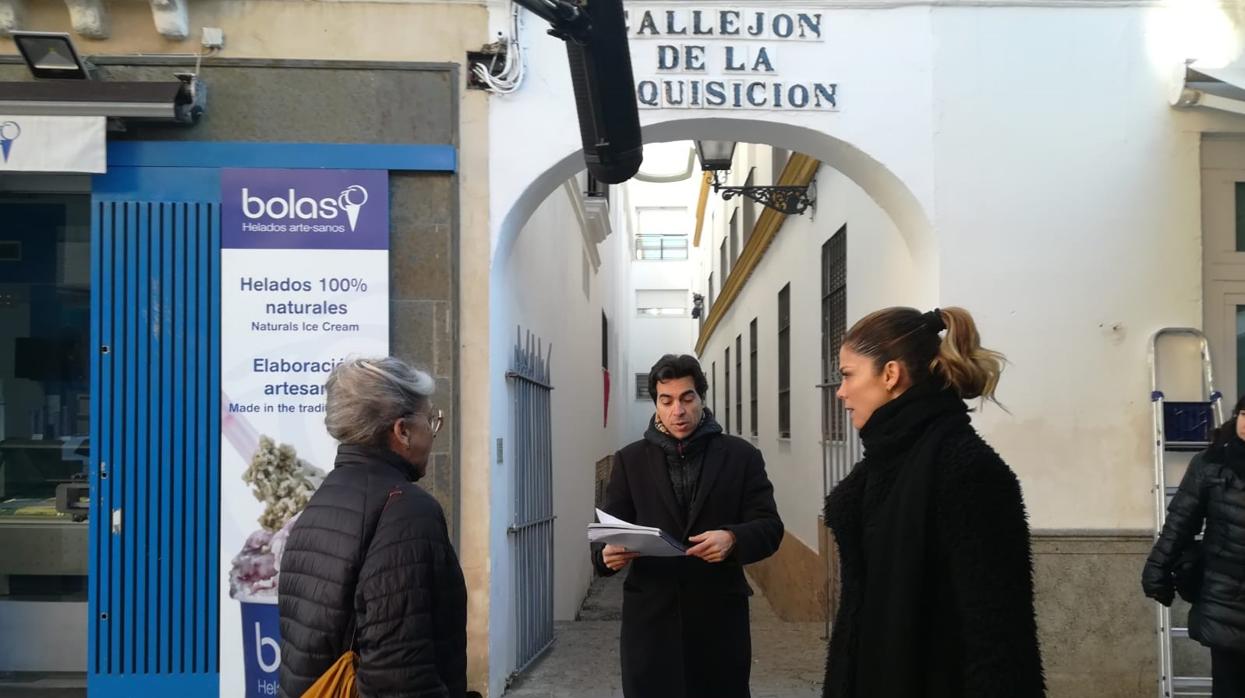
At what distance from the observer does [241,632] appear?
504cm

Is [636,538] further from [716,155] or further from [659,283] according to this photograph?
[659,283]

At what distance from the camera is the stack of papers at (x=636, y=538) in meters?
3.20

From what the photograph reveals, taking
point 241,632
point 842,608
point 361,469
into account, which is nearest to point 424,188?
point 241,632

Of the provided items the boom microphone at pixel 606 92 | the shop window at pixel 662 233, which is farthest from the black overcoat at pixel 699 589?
the shop window at pixel 662 233

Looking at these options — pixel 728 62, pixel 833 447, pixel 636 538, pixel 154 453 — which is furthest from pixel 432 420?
pixel 833 447

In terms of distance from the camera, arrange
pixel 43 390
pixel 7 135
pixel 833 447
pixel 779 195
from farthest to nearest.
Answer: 1. pixel 779 195
2. pixel 833 447
3. pixel 43 390
4. pixel 7 135

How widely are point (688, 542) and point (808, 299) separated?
6.93m

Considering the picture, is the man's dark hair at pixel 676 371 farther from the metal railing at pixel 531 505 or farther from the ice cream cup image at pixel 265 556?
the ice cream cup image at pixel 265 556

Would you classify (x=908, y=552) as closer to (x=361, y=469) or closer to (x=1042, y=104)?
(x=361, y=469)

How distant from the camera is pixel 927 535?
2150 mm

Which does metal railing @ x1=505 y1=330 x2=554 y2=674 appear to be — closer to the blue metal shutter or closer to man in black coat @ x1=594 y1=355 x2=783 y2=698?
the blue metal shutter

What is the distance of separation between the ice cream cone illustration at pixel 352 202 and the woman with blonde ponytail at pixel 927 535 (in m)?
3.41

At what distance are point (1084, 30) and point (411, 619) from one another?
491 cm

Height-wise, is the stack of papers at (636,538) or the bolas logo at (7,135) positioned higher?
the bolas logo at (7,135)
